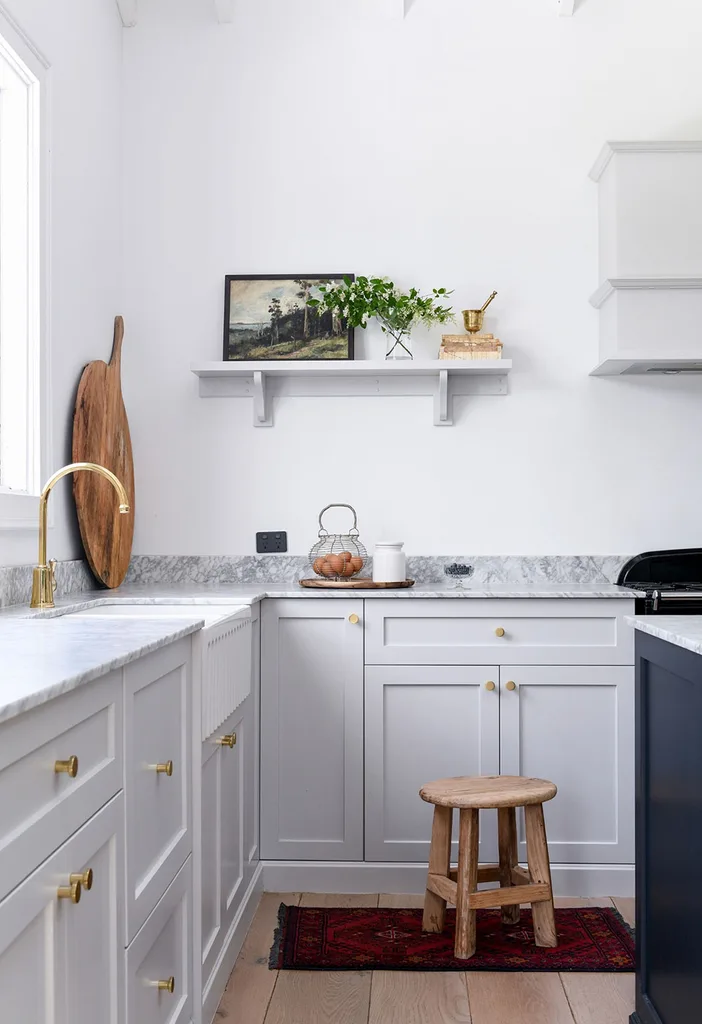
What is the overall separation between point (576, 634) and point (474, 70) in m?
2.04

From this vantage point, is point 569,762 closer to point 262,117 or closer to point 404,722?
point 404,722

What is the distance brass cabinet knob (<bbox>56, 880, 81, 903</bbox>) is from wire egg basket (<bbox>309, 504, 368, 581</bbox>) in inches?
74.6

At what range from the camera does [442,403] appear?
323 centimetres

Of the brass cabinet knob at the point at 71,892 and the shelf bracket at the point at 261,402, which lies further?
the shelf bracket at the point at 261,402

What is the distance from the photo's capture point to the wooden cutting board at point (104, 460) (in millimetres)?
2887

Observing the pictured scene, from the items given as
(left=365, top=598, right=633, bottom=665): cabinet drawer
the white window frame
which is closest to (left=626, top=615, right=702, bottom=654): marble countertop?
(left=365, top=598, right=633, bottom=665): cabinet drawer

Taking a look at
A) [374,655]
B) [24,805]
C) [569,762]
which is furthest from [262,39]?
[24,805]

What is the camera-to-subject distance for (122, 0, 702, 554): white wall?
10.8 feet

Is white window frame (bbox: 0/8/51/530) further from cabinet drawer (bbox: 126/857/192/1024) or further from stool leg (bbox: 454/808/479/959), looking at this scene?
stool leg (bbox: 454/808/479/959)

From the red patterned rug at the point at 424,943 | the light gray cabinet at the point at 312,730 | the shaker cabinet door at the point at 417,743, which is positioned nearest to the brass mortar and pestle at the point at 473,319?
the light gray cabinet at the point at 312,730

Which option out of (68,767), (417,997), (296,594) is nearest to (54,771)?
(68,767)

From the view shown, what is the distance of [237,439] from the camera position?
3.35 m

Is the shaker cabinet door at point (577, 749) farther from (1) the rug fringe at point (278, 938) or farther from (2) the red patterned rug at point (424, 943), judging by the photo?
(1) the rug fringe at point (278, 938)

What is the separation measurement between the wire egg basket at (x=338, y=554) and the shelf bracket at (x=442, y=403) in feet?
1.43
